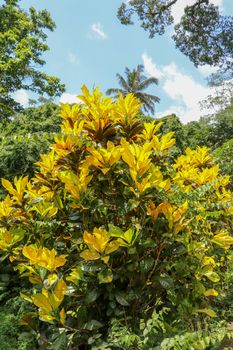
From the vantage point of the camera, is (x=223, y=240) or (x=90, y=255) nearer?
(x=90, y=255)

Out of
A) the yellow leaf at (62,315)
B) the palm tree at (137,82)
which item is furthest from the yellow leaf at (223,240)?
the palm tree at (137,82)

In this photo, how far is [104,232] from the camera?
→ 163 centimetres

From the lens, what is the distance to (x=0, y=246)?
1.94m

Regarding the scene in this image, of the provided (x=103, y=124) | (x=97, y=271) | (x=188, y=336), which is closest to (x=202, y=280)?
(x=188, y=336)

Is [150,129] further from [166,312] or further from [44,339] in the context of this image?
[44,339]

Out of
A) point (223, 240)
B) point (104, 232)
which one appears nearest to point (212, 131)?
point (223, 240)

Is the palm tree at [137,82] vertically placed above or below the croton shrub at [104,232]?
above

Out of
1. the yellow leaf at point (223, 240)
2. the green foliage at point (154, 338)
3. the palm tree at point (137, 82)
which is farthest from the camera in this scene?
the palm tree at point (137, 82)

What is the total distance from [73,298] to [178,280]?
21.1 inches

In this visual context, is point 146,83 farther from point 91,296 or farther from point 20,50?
point 91,296

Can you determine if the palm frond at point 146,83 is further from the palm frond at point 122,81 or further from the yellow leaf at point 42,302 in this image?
the yellow leaf at point 42,302

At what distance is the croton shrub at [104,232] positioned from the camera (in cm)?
164

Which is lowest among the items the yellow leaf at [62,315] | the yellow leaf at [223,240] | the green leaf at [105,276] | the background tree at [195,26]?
the yellow leaf at [62,315]

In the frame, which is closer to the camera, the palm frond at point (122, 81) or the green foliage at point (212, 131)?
the green foliage at point (212, 131)
